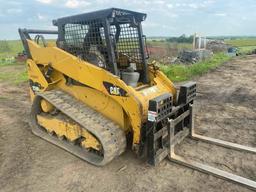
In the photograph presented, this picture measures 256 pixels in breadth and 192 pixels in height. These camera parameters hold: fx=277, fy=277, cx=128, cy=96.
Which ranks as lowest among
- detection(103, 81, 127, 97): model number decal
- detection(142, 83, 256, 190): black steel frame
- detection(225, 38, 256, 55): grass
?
detection(225, 38, 256, 55): grass

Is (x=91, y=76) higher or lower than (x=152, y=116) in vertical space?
higher

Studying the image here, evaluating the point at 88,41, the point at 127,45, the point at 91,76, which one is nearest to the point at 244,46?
the point at 127,45

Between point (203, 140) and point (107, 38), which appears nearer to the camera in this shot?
point (107, 38)

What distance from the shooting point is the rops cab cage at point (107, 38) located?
4320mm

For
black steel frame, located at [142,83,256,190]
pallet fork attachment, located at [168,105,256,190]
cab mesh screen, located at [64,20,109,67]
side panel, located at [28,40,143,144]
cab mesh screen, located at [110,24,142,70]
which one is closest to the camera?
pallet fork attachment, located at [168,105,256,190]

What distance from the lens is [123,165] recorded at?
4.29 m

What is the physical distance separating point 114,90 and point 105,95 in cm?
37

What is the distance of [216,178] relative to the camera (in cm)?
386

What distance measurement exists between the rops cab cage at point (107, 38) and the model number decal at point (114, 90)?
11.8 inches

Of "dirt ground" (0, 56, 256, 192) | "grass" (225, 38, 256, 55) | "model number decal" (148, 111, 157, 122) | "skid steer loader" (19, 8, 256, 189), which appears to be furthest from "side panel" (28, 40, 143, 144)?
"grass" (225, 38, 256, 55)

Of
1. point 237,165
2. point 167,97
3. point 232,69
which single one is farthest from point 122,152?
point 232,69

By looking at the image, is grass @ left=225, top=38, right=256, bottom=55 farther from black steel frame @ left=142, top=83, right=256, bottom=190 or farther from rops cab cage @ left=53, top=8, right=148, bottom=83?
rops cab cage @ left=53, top=8, right=148, bottom=83

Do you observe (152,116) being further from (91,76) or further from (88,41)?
(88,41)

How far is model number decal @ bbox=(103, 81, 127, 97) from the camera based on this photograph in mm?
4046
